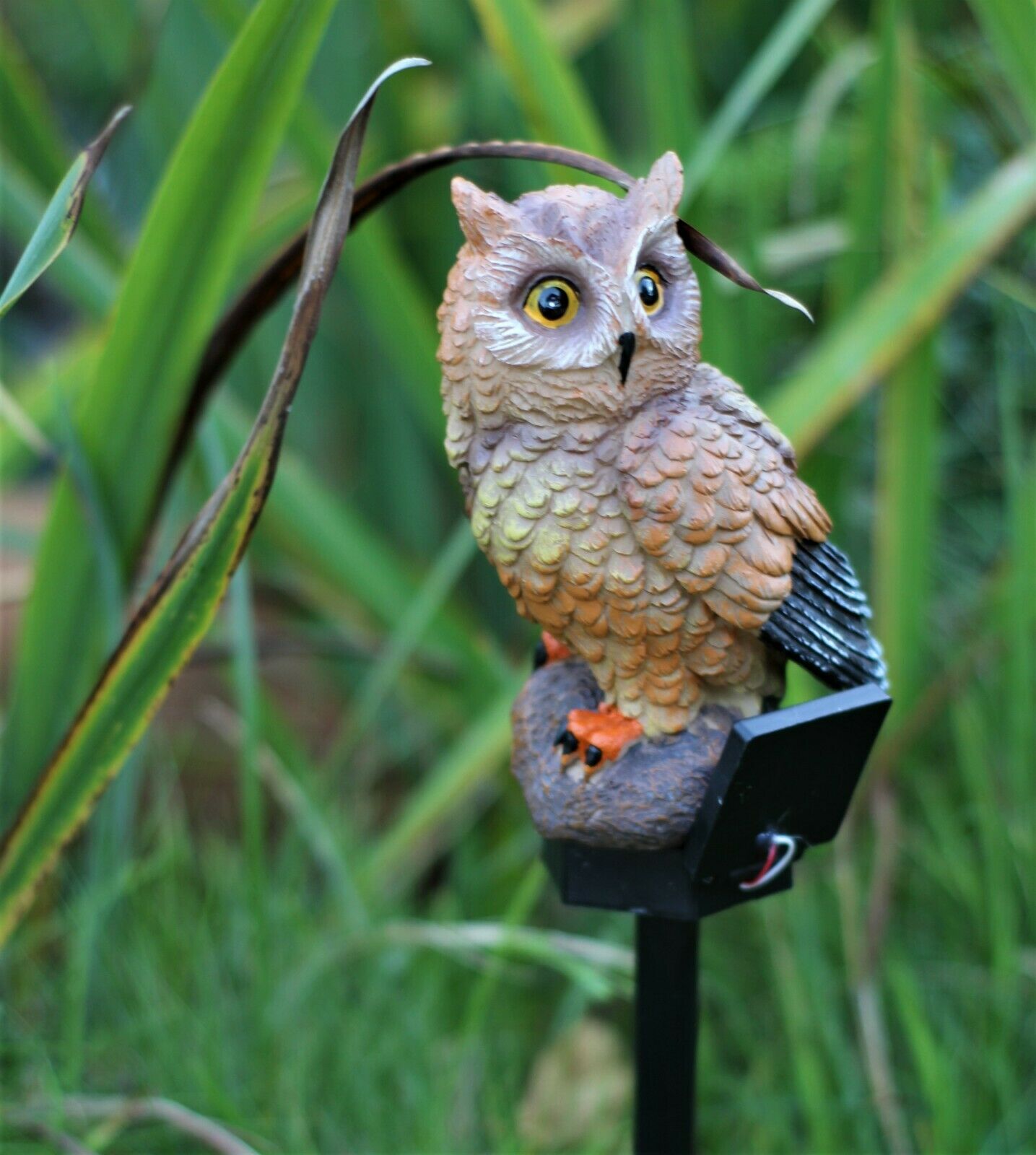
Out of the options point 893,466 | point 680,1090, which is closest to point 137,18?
point 893,466

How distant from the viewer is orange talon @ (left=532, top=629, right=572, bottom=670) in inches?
21.0

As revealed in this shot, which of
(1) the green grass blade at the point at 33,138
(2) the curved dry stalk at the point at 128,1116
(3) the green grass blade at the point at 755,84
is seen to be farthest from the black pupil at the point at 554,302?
(1) the green grass blade at the point at 33,138

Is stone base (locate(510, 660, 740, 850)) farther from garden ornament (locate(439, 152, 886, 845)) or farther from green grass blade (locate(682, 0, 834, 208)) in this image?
green grass blade (locate(682, 0, 834, 208))

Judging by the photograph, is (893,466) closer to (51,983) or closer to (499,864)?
(499,864)

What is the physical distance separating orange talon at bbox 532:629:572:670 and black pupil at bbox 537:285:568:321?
0.15 m

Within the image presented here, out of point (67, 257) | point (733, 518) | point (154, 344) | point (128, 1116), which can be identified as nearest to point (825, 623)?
point (733, 518)

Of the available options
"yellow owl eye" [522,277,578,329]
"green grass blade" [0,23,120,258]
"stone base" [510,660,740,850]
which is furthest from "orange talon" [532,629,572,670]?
"green grass blade" [0,23,120,258]

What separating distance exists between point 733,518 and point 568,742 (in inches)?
4.2

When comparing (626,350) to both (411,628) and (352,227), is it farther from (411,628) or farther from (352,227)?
(411,628)

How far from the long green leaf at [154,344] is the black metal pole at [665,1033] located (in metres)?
0.36

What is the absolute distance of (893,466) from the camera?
81 centimetres

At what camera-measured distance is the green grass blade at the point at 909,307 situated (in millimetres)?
770

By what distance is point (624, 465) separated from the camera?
432mm

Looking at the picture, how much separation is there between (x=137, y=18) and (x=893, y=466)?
82 cm
